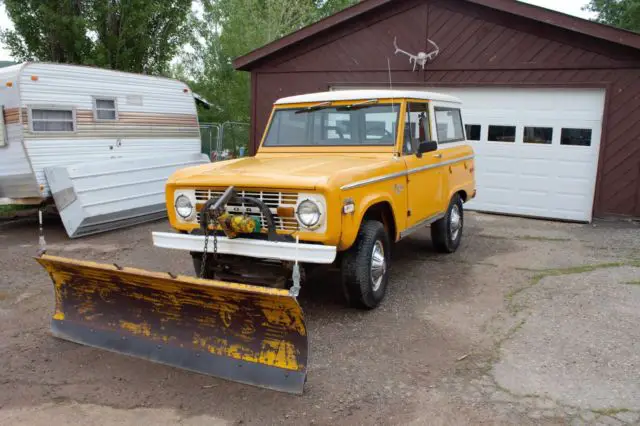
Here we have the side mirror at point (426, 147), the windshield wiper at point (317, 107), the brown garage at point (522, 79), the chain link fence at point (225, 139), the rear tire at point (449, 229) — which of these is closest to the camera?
the side mirror at point (426, 147)

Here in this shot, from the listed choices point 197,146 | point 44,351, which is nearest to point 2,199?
point 197,146

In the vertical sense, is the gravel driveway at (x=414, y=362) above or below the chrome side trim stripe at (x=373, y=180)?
below

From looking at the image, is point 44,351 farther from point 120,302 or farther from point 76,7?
point 76,7

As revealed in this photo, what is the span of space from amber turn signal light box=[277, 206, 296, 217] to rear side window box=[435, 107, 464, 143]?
116 inches

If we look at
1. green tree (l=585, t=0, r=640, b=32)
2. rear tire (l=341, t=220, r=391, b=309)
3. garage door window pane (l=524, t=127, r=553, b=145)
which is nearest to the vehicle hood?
rear tire (l=341, t=220, r=391, b=309)

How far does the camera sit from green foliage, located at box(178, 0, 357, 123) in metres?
25.3

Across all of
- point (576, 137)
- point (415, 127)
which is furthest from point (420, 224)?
point (576, 137)

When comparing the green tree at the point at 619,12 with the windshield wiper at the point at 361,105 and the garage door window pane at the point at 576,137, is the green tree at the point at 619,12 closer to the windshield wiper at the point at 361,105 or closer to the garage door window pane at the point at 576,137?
the garage door window pane at the point at 576,137

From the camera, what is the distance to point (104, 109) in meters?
10.2

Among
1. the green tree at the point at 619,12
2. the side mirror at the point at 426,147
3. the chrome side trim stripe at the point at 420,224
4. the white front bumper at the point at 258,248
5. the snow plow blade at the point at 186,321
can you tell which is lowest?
the snow plow blade at the point at 186,321

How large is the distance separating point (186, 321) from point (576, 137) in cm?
851

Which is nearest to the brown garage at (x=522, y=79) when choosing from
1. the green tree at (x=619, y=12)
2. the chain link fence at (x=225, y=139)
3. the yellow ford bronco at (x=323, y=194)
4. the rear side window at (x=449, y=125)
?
the rear side window at (x=449, y=125)

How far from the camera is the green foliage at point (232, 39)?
997 inches

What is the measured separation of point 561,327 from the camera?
4945mm
